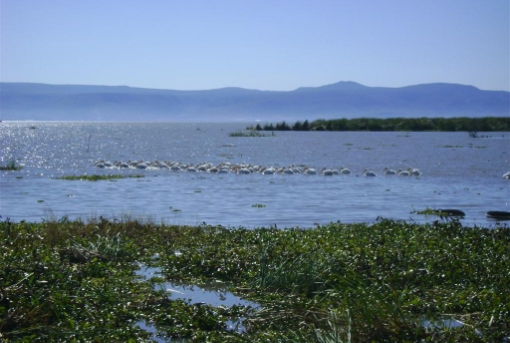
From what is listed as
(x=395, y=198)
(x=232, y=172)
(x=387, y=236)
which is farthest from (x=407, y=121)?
(x=387, y=236)

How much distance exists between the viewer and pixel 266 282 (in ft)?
39.3

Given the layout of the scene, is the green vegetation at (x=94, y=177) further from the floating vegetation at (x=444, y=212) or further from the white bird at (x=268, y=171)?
the floating vegetation at (x=444, y=212)

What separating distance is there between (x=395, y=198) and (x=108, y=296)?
71.9 feet

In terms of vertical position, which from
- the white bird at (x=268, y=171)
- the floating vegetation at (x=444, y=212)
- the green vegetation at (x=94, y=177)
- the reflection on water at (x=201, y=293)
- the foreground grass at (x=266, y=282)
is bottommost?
the green vegetation at (x=94, y=177)

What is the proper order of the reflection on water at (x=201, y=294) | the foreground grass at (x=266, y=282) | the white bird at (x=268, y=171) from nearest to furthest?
the foreground grass at (x=266, y=282)
the reflection on water at (x=201, y=294)
the white bird at (x=268, y=171)

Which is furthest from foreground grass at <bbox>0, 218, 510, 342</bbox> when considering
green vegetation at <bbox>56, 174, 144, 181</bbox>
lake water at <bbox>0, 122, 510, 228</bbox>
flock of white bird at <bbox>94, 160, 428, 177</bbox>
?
flock of white bird at <bbox>94, 160, 428, 177</bbox>

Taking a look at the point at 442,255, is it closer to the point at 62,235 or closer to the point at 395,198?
the point at 62,235

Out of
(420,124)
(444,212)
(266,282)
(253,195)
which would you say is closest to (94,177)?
(253,195)

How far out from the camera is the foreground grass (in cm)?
941

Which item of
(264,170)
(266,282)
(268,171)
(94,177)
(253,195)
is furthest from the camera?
(264,170)

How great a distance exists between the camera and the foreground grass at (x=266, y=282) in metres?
9.41

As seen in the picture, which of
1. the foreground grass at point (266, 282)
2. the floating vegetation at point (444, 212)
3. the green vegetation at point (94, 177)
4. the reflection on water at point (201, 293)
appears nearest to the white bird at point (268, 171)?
the green vegetation at point (94, 177)

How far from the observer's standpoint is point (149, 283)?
12.4 metres

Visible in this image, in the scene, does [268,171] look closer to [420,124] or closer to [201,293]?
[201,293]
